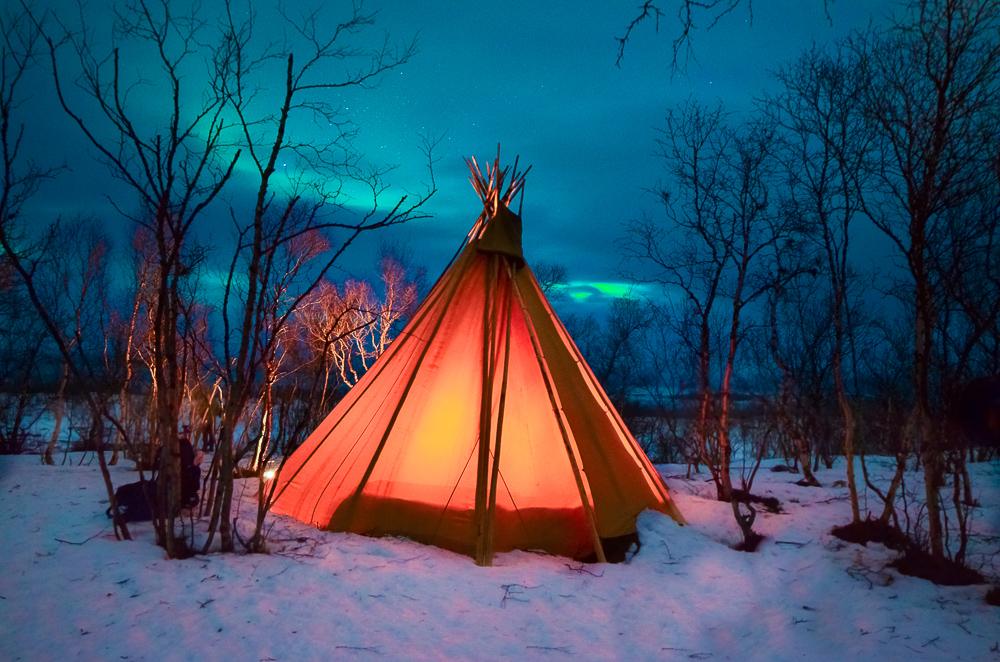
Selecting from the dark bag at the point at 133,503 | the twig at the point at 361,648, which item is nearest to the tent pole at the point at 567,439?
the twig at the point at 361,648

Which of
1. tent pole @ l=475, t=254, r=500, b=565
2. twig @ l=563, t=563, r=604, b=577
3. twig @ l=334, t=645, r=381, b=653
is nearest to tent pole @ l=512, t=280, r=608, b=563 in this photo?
twig @ l=563, t=563, r=604, b=577

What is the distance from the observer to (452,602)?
3.58 m

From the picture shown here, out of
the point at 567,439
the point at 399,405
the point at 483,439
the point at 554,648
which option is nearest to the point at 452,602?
the point at 554,648

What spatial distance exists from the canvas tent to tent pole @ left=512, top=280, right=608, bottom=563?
17 mm

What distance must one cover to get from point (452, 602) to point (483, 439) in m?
1.42

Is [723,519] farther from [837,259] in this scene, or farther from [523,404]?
[837,259]

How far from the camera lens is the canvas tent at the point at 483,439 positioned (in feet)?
15.5

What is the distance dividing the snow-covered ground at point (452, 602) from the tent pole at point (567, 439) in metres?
0.29

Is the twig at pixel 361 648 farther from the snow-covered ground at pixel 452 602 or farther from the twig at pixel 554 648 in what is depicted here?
the twig at pixel 554 648

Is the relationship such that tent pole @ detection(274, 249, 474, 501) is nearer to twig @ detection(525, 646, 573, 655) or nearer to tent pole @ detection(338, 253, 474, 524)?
tent pole @ detection(338, 253, 474, 524)

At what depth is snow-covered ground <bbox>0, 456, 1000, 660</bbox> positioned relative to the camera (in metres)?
2.93

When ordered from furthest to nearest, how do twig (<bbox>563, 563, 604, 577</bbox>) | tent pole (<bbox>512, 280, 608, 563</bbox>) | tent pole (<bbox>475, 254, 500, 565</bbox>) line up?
tent pole (<bbox>512, 280, 608, 563</bbox>) → tent pole (<bbox>475, 254, 500, 565</bbox>) → twig (<bbox>563, 563, 604, 577</bbox>)

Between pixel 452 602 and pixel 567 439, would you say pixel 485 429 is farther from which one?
pixel 452 602

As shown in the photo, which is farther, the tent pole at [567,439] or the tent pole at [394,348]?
the tent pole at [394,348]
